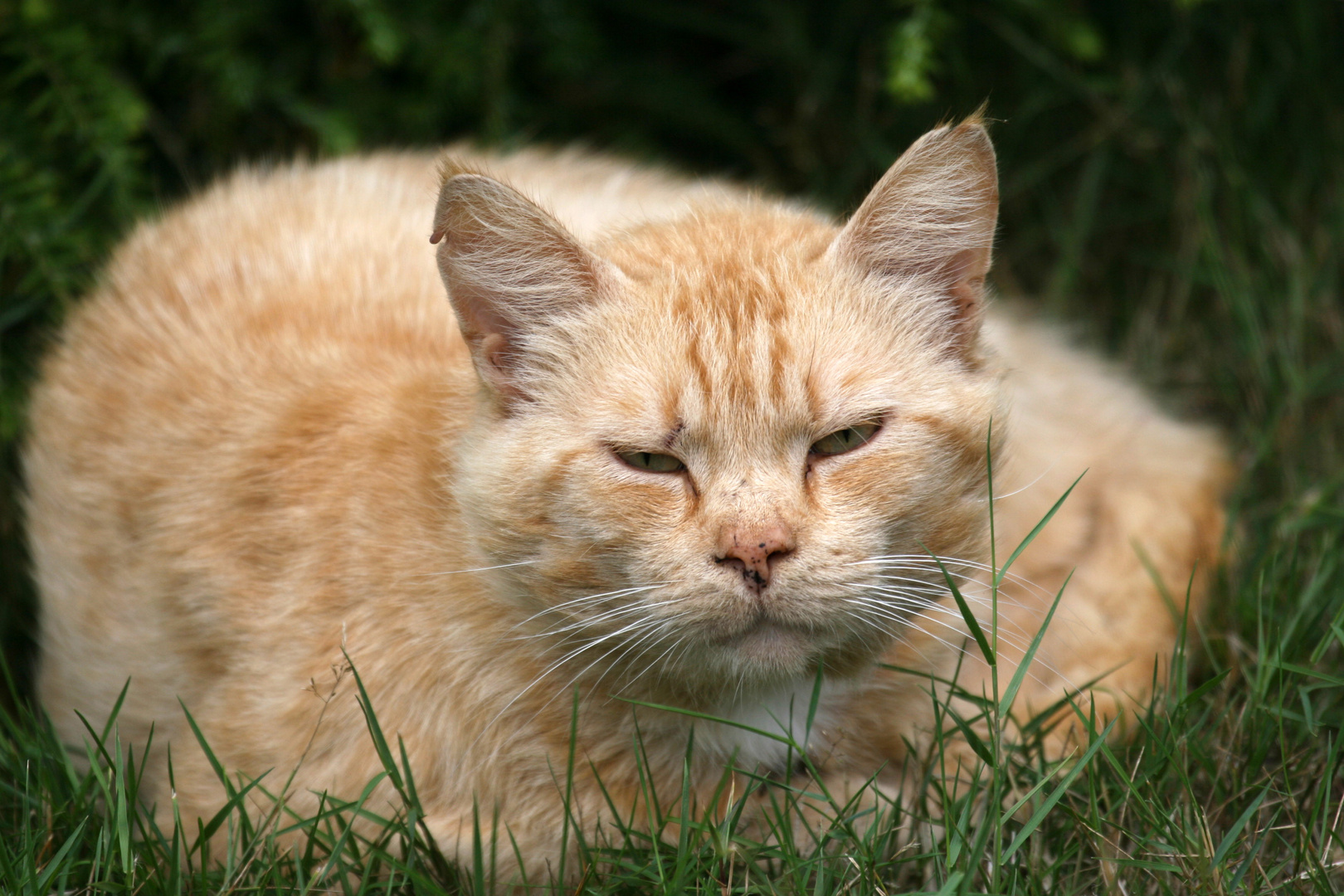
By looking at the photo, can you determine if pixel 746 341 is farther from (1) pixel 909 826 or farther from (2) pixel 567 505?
(1) pixel 909 826

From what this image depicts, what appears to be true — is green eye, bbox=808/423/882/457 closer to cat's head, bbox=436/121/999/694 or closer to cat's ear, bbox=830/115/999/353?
cat's head, bbox=436/121/999/694

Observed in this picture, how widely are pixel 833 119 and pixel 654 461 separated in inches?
98.6

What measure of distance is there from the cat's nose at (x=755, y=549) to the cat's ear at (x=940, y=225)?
538 millimetres

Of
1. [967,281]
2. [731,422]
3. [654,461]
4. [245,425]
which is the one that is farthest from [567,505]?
[245,425]

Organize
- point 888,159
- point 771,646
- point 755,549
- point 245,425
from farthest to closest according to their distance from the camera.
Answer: point 888,159, point 245,425, point 771,646, point 755,549

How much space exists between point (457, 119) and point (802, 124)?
117 cm

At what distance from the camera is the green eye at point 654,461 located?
6.50 ft

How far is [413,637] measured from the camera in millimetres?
2277

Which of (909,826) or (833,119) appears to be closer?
(909,826)

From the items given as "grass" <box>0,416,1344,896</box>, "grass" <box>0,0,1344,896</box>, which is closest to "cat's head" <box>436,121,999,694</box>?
"grass" <box>0,416,1344,896</box>

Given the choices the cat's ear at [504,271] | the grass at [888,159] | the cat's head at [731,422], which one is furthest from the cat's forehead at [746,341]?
the grass at [888,159]

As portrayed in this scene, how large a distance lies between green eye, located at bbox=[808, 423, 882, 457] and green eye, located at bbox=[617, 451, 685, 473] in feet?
0.74

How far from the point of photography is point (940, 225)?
2.09 m

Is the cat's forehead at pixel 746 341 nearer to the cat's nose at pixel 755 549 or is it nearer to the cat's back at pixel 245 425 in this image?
the cat's nose at pixel 755 549
